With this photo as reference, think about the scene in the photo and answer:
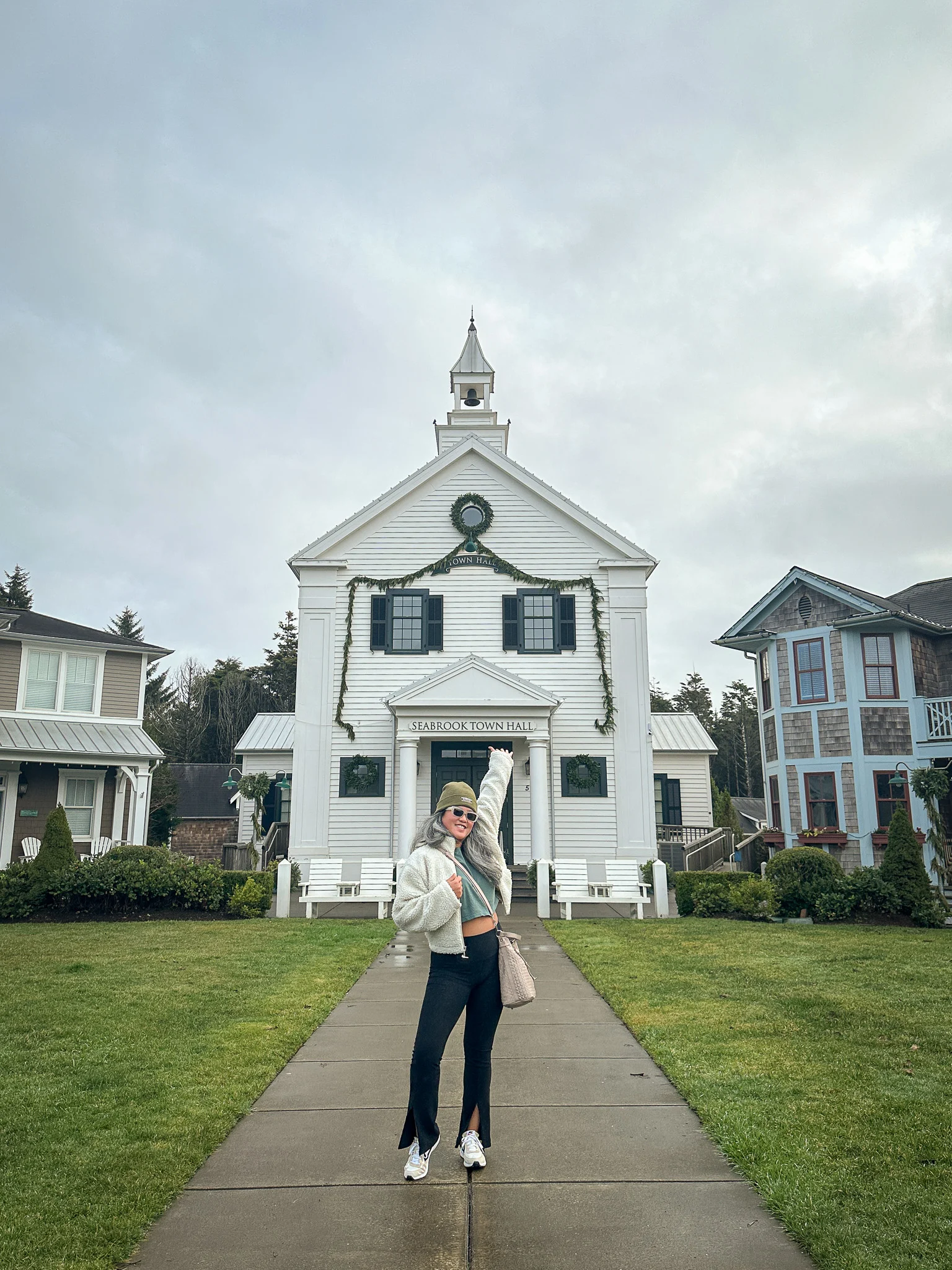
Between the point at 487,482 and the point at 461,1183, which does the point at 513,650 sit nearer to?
the point at 487,482

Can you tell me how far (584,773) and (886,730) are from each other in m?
8.50

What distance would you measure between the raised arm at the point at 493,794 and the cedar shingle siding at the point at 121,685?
67.7 feet

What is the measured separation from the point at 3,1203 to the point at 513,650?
1738 centimetres

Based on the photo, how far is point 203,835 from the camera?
38.5 m

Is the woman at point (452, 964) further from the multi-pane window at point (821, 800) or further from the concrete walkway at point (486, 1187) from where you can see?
the multi-pane window at point (821, 800)

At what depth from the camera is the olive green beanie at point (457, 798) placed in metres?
4.80

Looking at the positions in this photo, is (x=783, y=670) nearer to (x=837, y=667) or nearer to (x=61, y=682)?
(x=837, y=667)

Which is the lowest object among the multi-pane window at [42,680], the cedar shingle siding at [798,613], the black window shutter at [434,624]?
the multi-pane window at [42,680]

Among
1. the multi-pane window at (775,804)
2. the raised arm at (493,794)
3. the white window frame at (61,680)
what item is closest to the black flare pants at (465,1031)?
the raised arm at (493,794)

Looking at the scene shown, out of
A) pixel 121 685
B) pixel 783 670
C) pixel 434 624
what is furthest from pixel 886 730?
pixel 121 685

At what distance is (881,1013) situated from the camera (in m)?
7.98

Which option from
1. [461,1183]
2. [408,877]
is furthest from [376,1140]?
[408,877]

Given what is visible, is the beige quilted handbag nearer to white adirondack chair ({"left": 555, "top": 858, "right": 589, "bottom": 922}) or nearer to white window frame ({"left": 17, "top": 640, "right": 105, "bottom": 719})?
white adirondack chair ({"left": 555, "top": 858, "right": 589, "bottom": 922})

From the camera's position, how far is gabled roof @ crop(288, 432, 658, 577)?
21484 millimetres
